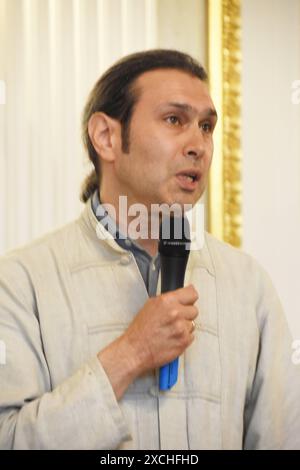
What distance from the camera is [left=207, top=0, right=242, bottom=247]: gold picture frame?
5.57 feet

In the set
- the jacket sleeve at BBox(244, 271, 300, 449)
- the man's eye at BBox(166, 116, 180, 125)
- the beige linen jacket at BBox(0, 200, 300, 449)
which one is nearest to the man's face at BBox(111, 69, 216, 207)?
the man's eye at BBox(166, 116, 180, 125)

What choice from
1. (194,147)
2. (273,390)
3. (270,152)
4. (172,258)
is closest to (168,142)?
(194,147)

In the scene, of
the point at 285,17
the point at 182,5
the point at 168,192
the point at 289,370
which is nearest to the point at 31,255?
the point at 168,192

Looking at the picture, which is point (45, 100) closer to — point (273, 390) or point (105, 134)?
point (105, 134)

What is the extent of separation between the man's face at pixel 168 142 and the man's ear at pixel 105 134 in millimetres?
27

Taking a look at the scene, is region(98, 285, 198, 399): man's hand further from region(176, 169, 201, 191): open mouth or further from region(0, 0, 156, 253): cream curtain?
region(0, 0, 156, 253): cream curtain

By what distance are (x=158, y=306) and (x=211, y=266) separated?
260 millimetres

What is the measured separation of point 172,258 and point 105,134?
0.36 metres

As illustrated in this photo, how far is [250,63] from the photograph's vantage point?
175 centimetres

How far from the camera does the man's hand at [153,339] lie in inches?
41.4

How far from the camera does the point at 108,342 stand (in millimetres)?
1152

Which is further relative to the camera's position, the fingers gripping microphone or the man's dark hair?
the man's dark hair

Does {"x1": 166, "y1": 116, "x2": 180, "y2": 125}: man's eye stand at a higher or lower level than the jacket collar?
higher
